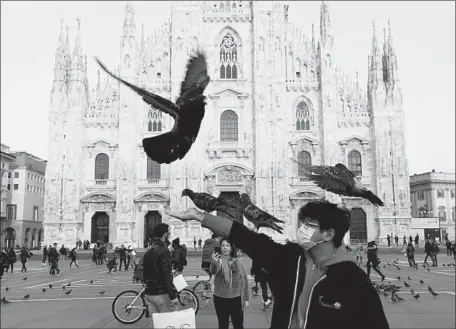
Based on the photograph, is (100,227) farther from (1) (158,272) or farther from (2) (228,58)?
(1) (158,272)

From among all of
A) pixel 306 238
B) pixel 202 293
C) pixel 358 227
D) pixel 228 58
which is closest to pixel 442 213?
pixel 358 227

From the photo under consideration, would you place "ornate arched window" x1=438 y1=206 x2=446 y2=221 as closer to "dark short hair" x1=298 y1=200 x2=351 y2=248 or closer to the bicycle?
the bicycle

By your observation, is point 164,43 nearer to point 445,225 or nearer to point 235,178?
point 235,178

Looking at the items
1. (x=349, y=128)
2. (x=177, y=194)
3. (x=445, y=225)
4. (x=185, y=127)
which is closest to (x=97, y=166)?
(x=177, y=194)

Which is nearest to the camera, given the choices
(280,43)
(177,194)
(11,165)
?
(177,194)

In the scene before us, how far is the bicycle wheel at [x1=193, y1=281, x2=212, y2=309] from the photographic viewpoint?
36.6ft

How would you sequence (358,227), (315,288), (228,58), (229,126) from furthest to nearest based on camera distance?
(228,58), (229,126), (358,227), (315,288)

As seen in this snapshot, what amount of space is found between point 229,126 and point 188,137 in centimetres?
3924

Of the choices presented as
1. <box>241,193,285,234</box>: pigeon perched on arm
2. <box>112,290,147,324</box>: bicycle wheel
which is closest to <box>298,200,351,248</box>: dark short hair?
<box>241,193,285,234</box>: pigeon perched on arm

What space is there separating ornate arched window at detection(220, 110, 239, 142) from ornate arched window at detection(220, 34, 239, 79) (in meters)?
3.29

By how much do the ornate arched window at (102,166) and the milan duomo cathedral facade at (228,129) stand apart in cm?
8

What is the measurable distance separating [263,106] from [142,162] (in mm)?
11007

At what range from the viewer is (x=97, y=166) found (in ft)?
138

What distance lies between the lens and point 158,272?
21.1 feet
